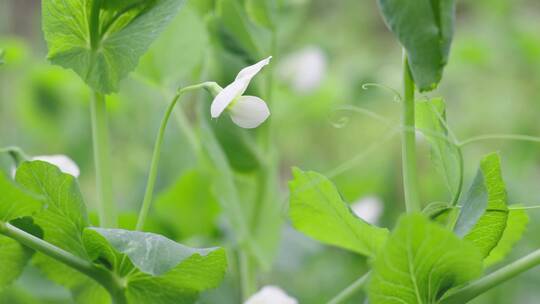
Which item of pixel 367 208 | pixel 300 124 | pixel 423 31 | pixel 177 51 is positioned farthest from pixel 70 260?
pixel 300 124

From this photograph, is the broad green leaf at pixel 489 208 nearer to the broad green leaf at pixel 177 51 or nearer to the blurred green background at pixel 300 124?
the blurred green background at pixel 300 124

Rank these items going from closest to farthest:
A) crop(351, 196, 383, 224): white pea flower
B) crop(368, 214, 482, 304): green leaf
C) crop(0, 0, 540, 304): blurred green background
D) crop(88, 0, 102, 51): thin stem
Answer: crop(368, 214, 482, 304): green leaf → crop(88, 0, 102, 51): thin stem → crop(0, 0, 540, 304): blurred green background → crop(351, 196, 383, 224): white pea flower

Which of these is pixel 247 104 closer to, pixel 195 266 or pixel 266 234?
pixel 195 266

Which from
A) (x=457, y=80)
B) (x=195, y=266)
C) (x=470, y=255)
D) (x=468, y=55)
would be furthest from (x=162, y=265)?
(x=457, y=80)

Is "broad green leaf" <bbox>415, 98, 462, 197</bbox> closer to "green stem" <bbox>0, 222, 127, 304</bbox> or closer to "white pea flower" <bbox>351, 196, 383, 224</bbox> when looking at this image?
"green stem" <bbox>0, 222, 127, 304</bbox>

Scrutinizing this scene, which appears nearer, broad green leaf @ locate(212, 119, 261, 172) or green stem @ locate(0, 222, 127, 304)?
green stem @ locate(0, 222, 127, 304)

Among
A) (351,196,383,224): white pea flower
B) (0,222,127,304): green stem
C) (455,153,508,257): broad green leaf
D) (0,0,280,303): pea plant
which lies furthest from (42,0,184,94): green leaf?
(351,196,383,224): white pea flower

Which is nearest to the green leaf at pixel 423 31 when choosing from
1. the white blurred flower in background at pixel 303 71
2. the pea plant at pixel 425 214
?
the pea plant at pixel 425 214
